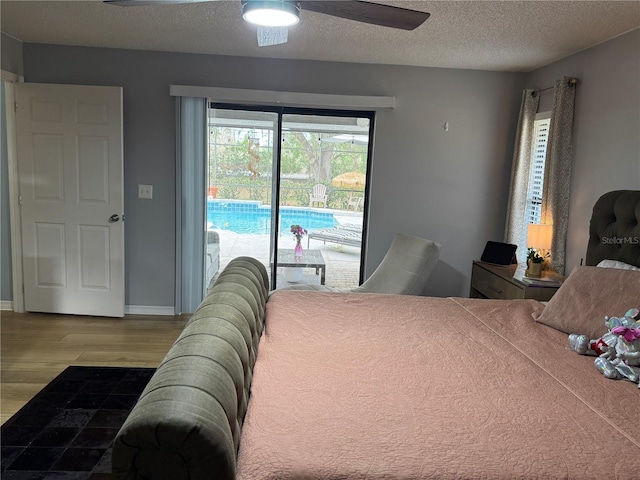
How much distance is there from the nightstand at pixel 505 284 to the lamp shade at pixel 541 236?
0.24m

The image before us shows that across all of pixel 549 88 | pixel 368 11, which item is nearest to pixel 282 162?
pixel 549 88

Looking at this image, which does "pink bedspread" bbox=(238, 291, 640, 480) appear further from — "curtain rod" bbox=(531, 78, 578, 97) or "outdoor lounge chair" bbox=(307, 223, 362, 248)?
"outdoor lounge chair" bbox=(307, 223, 362, 248)

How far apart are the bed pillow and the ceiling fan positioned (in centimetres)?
140

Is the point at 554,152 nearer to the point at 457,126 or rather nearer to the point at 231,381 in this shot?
the point at 457,126

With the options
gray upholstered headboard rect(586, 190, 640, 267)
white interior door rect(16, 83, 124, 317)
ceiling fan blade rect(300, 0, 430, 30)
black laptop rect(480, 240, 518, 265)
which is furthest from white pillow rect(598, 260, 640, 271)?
white interior door rect(16, 83, 124, 317)

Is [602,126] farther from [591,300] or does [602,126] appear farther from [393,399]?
[393,399]

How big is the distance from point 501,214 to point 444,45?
173 centimetres

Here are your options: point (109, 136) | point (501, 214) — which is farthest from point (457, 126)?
point (109, 136)

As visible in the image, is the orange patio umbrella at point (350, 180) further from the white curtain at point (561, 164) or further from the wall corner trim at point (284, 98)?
the white curtain at point (561, 164)

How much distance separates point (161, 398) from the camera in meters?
1.13

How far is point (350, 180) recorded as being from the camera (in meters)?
4.65

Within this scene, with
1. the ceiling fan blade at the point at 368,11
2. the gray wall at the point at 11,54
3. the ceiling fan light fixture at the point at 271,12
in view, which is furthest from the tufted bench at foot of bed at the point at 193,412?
the gray wall at the point at 11,54

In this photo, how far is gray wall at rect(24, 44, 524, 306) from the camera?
424cm

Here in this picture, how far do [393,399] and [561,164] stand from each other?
2742mm
